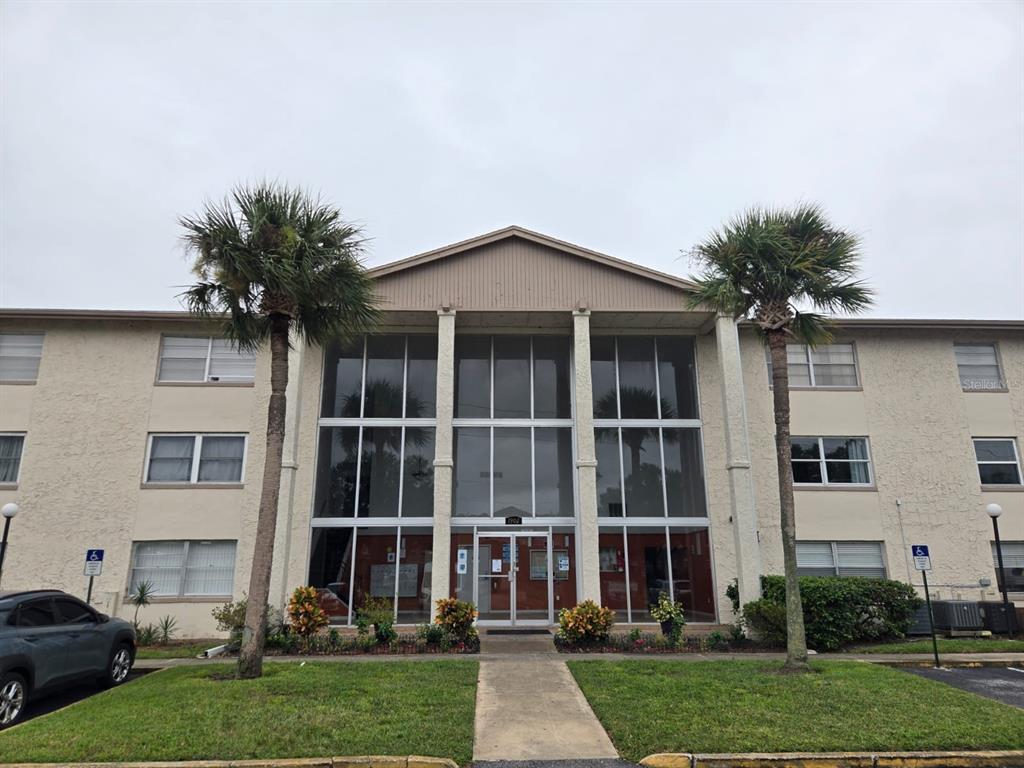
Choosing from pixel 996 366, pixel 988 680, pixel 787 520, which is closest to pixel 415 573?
pixel 787 520

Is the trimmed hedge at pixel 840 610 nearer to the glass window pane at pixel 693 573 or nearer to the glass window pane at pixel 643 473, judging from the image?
the glass window pane at pixel 693 573

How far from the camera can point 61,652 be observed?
998 cm

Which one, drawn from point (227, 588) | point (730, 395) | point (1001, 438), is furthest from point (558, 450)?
point (1001, 438)

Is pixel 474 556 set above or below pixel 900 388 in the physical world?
below

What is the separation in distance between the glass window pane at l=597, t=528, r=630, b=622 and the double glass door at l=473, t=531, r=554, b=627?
1517mm

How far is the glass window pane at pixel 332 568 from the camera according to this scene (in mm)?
17641

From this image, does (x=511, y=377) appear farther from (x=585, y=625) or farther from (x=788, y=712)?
(x=788, y=712)

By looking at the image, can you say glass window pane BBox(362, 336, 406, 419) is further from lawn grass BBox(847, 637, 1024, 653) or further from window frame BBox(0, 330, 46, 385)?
lawn grass BBox(847, 637, 1024, 653)

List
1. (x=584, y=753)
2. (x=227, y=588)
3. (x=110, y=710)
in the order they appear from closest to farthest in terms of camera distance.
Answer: (x=584, y=753) → (x=110, y=710) → (x=227, y=588)

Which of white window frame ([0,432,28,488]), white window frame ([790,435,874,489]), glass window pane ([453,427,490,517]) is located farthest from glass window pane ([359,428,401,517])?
white window frame ([790,435,874,489])

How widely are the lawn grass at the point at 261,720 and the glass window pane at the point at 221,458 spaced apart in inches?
311

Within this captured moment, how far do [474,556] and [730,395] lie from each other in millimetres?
8706

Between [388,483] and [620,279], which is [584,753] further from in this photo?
[620,279]

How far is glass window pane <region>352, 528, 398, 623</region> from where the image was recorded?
17.9 m
